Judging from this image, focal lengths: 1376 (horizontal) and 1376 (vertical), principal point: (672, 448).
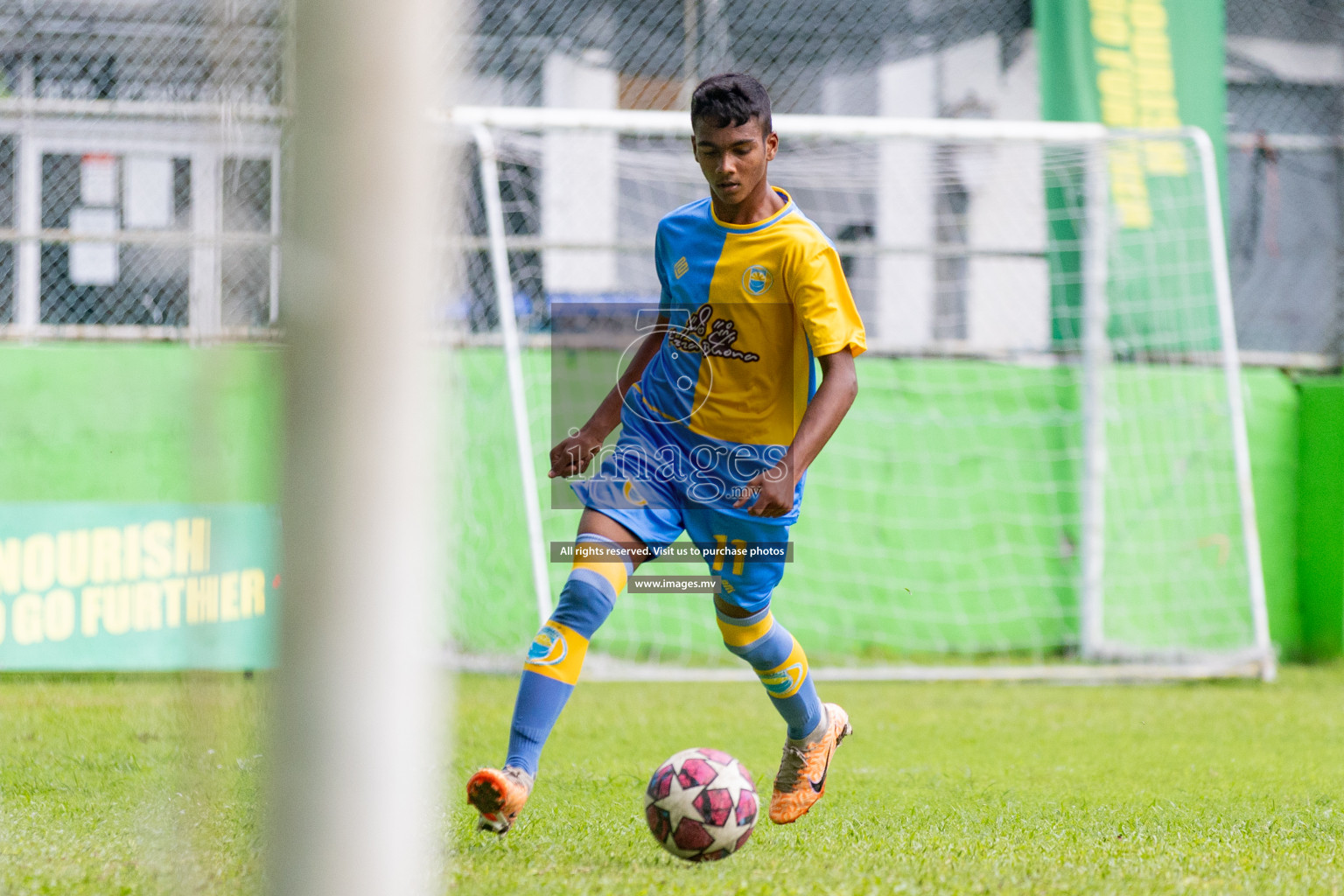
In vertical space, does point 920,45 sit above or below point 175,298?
above

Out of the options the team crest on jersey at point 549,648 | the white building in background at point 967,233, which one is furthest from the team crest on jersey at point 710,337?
the white building in background at point 967,233

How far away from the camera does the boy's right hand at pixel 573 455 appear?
3.19 metres

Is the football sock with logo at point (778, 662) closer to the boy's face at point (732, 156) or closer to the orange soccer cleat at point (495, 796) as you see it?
the orange soccer cleat at point (495, 796)

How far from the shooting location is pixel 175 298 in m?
2.10

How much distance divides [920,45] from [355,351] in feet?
29.6

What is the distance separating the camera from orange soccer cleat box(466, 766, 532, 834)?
2.64 m

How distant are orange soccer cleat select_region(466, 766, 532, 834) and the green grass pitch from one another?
0.09 m

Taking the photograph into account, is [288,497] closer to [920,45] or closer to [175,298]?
[175,298]

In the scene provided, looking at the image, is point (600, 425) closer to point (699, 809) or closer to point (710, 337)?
point (710, 337)

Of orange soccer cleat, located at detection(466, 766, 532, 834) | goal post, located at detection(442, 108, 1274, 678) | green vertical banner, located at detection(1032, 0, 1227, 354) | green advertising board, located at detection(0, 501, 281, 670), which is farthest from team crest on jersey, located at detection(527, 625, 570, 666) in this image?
green vertical banner, located at detection(1032, 0, 1227, 354)

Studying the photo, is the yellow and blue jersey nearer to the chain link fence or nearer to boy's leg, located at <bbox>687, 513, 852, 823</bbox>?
boy's leg, located at <bbox>687, 513, 852, 823</bbox>

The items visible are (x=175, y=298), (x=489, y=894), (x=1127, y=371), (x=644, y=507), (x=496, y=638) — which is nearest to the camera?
(x=175, y=298)

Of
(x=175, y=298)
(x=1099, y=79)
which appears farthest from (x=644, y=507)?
(x=1099, y=79)

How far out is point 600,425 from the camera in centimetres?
331
